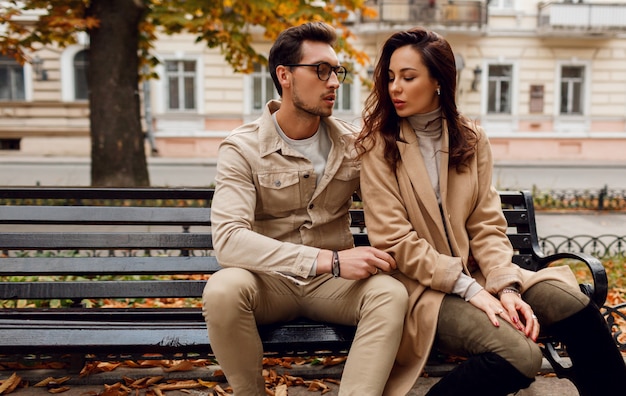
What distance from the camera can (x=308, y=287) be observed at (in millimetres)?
2596

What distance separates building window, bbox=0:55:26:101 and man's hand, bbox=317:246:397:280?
21347 mm

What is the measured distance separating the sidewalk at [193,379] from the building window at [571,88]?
824 inches

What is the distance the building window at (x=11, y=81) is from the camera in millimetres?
20656

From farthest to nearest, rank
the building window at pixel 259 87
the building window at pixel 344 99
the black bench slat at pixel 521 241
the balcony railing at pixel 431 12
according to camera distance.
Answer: the building window at pixel 344 99 < the building window at pixel 259 87 < the balcony railing at pixel 431 12 < the black bench slat at pixel 521 241

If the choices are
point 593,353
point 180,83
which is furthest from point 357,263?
point 180,83

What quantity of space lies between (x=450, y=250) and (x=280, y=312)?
78 centimetres

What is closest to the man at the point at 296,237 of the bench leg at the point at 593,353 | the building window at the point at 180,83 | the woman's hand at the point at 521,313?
the woman's hand at the point at 521,313

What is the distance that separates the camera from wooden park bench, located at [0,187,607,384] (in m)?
2.48

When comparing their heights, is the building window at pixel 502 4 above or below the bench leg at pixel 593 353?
above

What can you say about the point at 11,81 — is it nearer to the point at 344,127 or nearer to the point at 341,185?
the point at 344,127

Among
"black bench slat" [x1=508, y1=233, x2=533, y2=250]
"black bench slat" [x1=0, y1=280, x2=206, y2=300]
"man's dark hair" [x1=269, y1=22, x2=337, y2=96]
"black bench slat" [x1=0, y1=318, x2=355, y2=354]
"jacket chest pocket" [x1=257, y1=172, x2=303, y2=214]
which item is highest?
"man's dark hair" [x1=269, y1=22, x2=337, y2=96]

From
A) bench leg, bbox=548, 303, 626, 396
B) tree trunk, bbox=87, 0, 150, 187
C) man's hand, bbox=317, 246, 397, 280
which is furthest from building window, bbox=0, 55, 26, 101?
bench leg, bbox=548, 303, 626, 396

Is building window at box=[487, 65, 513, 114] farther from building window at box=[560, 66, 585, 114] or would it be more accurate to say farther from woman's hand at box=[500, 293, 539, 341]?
woman's hand at box=[500, 293, 539, 341]

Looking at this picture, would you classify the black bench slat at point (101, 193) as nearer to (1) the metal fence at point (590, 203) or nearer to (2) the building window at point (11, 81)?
(1) the metal fence at point (590, 203)
